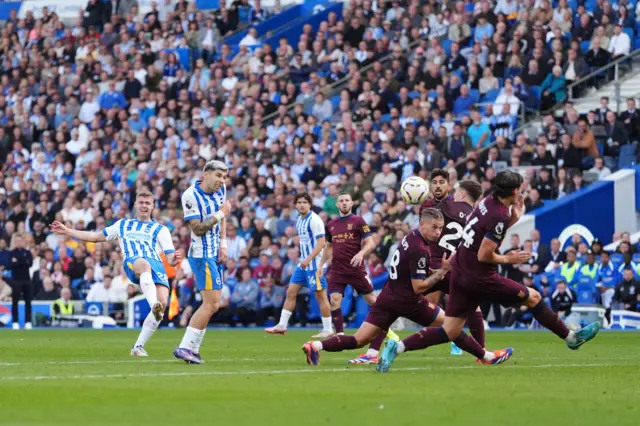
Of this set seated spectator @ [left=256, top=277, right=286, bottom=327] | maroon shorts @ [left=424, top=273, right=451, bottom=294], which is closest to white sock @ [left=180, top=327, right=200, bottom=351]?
maroon shorts @ [left=424, top=273, right=451, bottom=294]

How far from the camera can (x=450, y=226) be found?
607 inches

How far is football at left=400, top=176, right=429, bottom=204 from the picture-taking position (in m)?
16.8

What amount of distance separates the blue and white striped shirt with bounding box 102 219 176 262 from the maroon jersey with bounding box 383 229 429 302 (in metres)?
3.85

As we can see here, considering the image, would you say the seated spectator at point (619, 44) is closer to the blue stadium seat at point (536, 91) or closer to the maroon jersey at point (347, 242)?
the blue stadium seat at point (536, 91)

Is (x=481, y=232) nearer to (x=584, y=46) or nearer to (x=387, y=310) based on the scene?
(x=387, y=310)

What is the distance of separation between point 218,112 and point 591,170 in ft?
36.9

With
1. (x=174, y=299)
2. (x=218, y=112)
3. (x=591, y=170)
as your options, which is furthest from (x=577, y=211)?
(x=218, y=112)

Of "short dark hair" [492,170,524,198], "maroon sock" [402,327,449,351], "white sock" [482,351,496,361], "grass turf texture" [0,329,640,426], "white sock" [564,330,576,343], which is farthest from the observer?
"white sock" [482,351,496,361]

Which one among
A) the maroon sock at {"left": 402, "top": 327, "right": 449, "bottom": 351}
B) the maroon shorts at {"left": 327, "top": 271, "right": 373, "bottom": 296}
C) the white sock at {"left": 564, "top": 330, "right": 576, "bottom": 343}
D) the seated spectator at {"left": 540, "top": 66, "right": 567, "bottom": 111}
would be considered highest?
the seated spectator at {"left": 540, "top": 66, "right": 567, "bottom": 111}

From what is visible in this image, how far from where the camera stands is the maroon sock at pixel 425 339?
41.9 ft

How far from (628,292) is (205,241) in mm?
12845

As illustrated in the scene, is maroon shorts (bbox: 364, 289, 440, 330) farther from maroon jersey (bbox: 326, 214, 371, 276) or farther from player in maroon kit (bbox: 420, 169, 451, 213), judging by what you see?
maroon jersey (bbox: 326, 214, 371, 276)

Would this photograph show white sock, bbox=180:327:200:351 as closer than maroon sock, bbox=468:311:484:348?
Yes

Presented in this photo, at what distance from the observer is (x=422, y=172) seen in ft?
94.2
